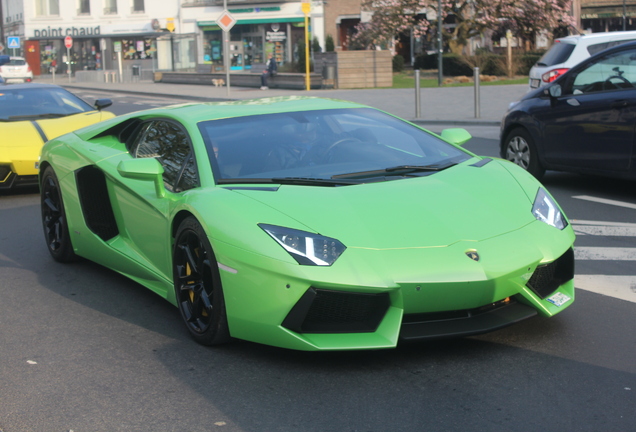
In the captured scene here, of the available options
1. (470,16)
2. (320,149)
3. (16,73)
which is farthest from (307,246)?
(16,73)

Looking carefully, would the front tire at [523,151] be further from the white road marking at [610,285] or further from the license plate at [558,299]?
the license plate at [558,299]

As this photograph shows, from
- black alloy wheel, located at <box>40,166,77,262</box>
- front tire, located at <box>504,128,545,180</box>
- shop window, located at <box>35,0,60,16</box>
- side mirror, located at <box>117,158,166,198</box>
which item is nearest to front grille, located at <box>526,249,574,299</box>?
side mirror, located at <box>117,158,166,198</box>

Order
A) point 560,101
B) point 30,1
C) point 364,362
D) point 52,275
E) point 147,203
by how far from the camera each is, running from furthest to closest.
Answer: point 30,1 → point 560,101 → point 52,275 → point 147,203 → point 364,362

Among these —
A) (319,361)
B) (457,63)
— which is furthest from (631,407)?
(457,63)

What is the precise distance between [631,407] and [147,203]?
109 inches

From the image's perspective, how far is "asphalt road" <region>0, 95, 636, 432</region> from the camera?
332 cm

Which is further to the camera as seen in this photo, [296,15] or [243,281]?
[296,15]

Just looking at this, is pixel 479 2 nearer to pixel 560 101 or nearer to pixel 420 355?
pixel 560 101

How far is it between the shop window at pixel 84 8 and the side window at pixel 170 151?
58898 millimetres

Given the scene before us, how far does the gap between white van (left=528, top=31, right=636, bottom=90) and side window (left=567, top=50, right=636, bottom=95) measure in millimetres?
6661

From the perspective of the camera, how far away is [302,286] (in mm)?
A: 3641

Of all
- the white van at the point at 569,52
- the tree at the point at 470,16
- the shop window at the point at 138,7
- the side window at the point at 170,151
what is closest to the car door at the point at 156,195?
the side window at the point at 170,151

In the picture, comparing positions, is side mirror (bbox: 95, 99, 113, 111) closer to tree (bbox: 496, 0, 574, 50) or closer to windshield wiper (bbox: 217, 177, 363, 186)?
windshield wiper (bbox: 217, 177, 363, 186)

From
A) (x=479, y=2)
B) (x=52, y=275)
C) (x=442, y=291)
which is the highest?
(x=479, y=2)
